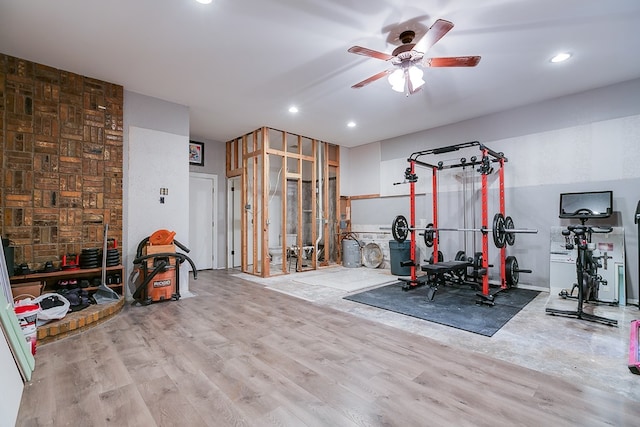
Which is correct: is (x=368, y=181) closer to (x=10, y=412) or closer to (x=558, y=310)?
(x=558, y=310)

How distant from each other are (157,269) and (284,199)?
117 inches

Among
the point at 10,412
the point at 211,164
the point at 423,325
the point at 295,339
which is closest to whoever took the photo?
the point at 10,412

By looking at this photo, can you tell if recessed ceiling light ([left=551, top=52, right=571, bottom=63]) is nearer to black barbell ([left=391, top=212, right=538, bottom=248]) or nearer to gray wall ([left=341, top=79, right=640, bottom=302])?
gray wall ([left=341, top=79, right=640, bottom=302])

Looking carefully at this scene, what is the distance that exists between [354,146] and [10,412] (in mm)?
7372

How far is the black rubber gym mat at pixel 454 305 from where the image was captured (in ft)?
10.8

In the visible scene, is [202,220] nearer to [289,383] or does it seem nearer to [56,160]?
[56,160]

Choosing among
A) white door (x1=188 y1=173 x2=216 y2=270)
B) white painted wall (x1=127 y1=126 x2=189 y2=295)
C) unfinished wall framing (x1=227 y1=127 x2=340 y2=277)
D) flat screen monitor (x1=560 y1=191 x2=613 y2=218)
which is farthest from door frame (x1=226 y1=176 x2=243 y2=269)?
flat screen monitor (x1=560 y1=191 x2=613 y2=218)

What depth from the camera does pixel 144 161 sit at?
4336mm

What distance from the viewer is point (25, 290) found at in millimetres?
3094

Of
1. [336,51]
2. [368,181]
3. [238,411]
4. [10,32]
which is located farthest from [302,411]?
[368,181]

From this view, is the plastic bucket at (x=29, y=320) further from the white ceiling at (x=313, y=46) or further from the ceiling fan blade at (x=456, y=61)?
the ceiling fan blade at (x=456, y=61)

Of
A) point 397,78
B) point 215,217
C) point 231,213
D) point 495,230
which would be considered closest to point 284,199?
point 231,213

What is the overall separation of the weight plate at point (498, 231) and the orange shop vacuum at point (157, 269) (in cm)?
432

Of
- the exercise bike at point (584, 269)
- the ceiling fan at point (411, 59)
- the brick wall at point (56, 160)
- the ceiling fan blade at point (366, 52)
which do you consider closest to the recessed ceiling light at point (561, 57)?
the ceiling fan at point (411, 59)
